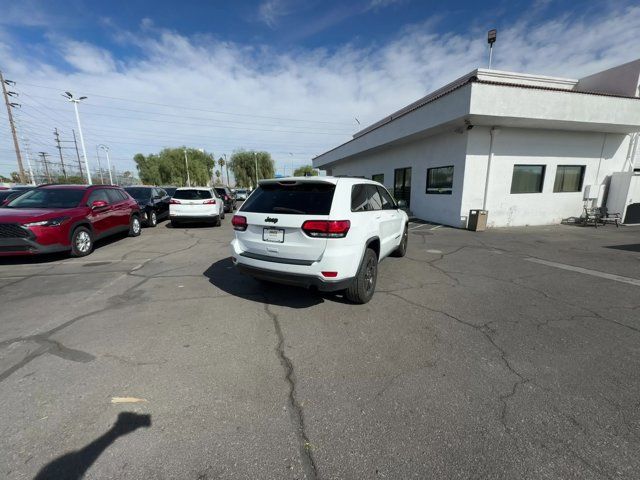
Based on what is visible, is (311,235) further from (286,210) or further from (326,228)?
(286,210)

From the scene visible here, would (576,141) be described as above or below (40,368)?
above

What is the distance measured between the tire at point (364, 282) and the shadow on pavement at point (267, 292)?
12.9 inches

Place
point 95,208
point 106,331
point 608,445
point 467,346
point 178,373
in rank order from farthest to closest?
point 95,208 < point 106,331 < point 467,346 < point 178,373 < point 608,445

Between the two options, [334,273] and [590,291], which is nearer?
[334,273]

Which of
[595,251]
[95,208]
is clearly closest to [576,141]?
[595,251]

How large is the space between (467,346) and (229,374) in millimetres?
2589

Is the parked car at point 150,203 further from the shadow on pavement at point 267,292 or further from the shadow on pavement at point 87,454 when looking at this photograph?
the shadow on pavement at point 87,454

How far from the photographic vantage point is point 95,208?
752 cm

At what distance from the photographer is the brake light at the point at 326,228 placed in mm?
3518

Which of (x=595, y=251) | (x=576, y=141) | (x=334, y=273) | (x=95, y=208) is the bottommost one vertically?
(x=595, y=251)

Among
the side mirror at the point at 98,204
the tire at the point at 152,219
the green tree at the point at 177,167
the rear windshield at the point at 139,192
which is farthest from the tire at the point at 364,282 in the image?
the green tree at the point at 177,167

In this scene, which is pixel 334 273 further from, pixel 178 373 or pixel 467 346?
pixel 178 373

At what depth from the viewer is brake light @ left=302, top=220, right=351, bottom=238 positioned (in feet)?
11.5

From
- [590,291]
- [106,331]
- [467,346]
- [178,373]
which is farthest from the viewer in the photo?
[590,291]
